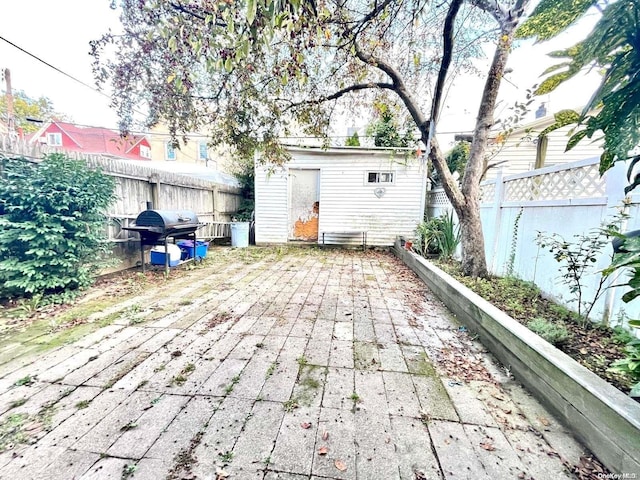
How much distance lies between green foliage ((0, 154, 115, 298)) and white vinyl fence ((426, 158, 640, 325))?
4.84 m

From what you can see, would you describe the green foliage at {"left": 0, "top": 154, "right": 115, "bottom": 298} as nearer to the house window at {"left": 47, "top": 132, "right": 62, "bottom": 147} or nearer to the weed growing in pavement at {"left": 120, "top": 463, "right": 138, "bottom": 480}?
the weed growing in pavement at {"left": 120, "top": 463, "right": 138, "bottom": 480}

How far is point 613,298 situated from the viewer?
2100 millimetres

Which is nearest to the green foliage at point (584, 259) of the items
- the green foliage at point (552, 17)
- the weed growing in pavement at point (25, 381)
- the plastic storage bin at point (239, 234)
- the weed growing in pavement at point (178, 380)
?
the green foliage at point (552, 17)

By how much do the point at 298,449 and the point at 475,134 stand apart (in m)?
4.10

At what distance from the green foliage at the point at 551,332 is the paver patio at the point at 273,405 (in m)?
0.39

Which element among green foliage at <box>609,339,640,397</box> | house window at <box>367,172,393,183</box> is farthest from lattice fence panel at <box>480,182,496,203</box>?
green foliage at <box>609,339,640,397</box>

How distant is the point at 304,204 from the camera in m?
7.64

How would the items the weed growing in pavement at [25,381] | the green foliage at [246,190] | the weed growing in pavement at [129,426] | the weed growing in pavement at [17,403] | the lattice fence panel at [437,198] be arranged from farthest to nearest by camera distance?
the green foliage at [246,190] < the lattice fence panel at [437,198] < the weed growing in pavement at [25,381] < the weed growing in pavement at [17,403] < the weed growing in pavement at [129,426]

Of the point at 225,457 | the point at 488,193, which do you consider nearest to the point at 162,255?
the point at 225,457

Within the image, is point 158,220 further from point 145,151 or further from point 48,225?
point 145,151

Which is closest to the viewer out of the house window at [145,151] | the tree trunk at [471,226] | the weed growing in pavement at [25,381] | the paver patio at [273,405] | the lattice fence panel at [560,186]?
the paver patio at [273,405]

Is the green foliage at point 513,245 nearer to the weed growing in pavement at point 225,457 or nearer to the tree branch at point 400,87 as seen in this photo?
the tree branch at point 400,87

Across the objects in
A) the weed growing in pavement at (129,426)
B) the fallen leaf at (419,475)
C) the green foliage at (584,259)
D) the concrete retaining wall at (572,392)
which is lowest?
the weed growing in pavement at (129,426)

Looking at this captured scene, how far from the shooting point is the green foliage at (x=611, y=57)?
84 cm
